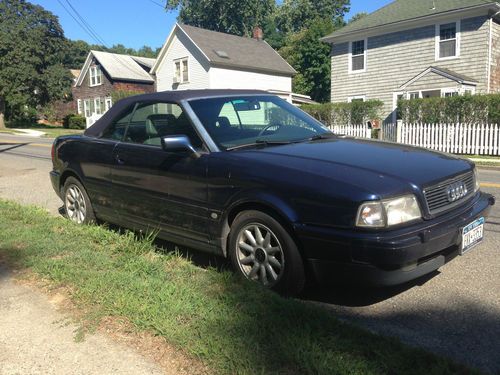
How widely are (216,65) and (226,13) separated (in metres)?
33.3

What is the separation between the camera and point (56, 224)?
577 centimetres

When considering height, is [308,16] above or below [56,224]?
above

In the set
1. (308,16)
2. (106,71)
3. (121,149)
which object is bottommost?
(121,149)

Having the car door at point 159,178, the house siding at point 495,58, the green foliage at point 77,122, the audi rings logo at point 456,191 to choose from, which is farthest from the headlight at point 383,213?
the green foliage at point 77,122

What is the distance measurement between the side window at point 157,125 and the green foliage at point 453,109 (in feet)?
45.8

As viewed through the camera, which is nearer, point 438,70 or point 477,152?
point 477,152

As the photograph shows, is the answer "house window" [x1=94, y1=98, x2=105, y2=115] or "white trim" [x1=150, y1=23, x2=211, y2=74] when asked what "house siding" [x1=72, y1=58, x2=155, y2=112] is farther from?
"white trim" [x1=150, y1=23, x2=211, y2=74]

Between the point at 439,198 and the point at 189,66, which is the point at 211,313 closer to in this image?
the point at 439,198

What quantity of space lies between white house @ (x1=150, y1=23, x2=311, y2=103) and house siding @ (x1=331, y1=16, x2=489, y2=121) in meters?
5.72

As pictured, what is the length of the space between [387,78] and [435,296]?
898 inches

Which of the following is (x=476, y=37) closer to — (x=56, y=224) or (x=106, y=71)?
(x=56, y=224)

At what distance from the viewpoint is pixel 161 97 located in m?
4.92

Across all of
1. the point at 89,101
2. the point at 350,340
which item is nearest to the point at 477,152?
the point at 350,340

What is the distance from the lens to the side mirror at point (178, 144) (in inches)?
163
